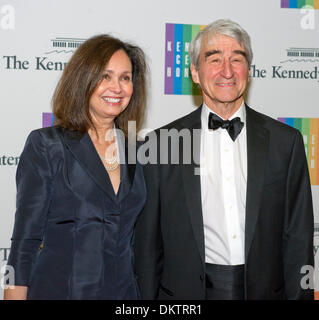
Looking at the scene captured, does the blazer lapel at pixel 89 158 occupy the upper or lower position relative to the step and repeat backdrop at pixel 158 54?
lower

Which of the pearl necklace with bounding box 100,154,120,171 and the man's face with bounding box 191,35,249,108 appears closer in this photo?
the pearl necklace with bounding box 100,154,120,171

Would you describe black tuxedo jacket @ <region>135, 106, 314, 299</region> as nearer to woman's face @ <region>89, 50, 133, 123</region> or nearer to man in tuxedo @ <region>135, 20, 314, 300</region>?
→ man in tuxedo @ <region>135, 20, 314, 300</region>

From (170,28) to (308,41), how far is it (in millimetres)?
1055

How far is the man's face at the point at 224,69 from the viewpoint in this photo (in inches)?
89.3

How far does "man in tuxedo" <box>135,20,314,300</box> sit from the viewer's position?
216 cm

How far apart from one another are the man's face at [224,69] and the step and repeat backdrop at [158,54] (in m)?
1.01

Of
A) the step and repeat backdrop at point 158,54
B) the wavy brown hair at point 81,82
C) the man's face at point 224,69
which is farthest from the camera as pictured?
the step and repeat backdrop at point 158,54

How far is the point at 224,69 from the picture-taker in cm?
227

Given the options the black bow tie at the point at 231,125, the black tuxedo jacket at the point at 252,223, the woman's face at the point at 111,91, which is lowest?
the black tuxedo jacket at the point at 252,223

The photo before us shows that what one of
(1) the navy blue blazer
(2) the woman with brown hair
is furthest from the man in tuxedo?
(1) the navy blue blazer

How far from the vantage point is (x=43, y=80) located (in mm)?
3207

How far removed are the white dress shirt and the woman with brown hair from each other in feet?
1.18

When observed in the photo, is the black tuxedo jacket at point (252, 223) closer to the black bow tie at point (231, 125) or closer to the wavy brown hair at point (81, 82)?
the black bow tie at point (231, 125)

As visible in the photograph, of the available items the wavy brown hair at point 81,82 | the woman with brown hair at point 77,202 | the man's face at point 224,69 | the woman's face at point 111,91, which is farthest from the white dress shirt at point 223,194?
the wavy brown hair at point 81,82
